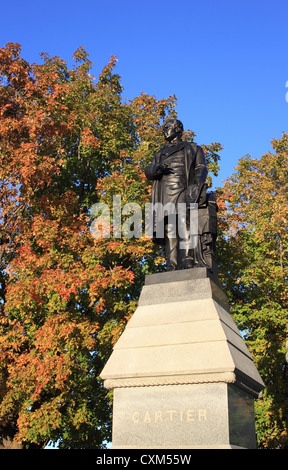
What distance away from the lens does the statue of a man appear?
8.19 metres

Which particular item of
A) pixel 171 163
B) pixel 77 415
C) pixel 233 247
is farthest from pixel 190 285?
pixel 233 247

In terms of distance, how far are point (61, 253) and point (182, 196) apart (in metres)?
7.46

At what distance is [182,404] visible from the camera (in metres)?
6.14

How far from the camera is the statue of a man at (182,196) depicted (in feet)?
26.9

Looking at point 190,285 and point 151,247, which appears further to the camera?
point 151,247

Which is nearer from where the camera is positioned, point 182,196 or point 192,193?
point 192,193

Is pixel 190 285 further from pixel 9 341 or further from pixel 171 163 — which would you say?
pixel 9 341

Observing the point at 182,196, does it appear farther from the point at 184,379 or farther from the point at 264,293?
the point at 264,293

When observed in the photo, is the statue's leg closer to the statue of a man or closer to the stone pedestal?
the statue of a man

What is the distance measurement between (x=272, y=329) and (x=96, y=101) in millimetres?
10899

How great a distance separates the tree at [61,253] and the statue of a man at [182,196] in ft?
17.6

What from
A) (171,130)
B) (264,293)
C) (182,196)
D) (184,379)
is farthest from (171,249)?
(264,293)

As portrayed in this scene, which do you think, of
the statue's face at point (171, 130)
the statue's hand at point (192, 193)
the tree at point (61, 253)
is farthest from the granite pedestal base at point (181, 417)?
the tree at point (61, 253)

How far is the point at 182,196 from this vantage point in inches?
333
